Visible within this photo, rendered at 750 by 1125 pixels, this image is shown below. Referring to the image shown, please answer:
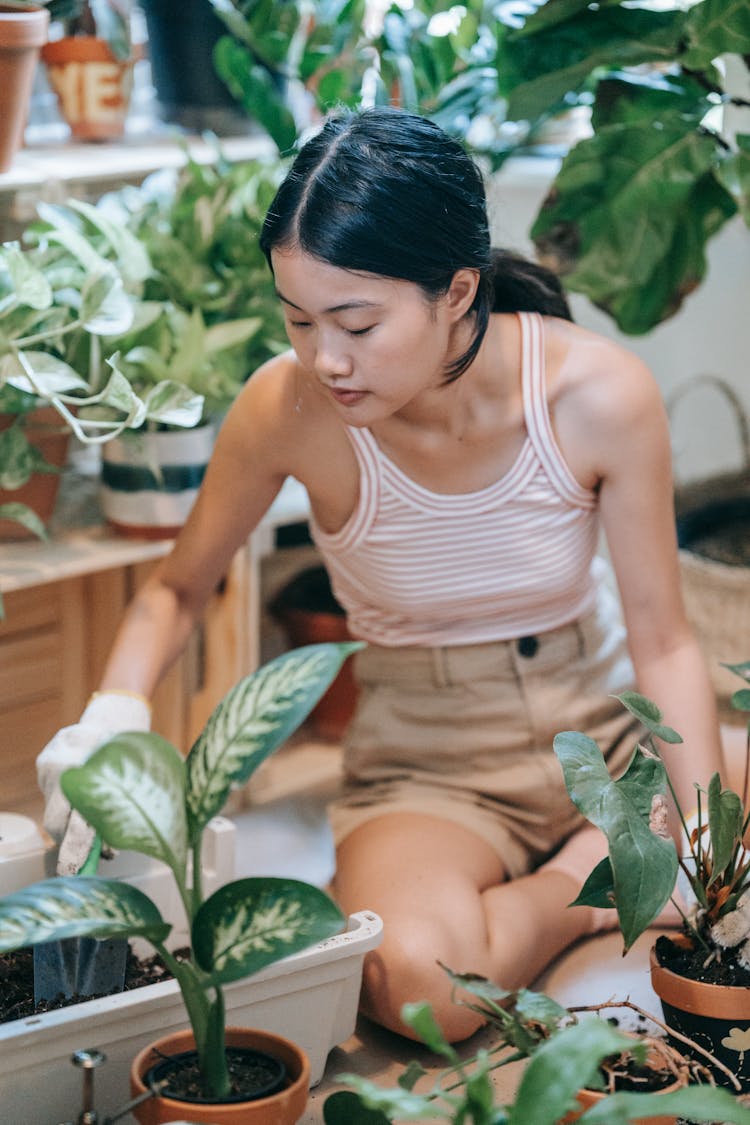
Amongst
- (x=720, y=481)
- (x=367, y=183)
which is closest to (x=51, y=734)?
(x=367, y=183)

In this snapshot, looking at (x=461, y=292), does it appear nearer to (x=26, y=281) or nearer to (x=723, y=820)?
(x=26, y=281)

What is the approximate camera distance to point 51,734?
185 cm

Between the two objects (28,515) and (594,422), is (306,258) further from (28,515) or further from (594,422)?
(28,515)

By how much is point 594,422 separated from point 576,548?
6.1 inches

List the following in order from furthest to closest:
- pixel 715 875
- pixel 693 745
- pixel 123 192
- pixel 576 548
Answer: pixel 123 192 < pixel 576 548 < pixel 693 745 < pixel 715 875

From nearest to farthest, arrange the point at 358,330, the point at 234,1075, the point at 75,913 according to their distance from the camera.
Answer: the point at 75,913 < the point at 234,1075 < the point at 358,330

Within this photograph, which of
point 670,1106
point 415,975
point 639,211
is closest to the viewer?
point 670,1106

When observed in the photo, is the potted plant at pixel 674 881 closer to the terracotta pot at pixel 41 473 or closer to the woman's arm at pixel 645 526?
the woman's arm at pixel 645 526

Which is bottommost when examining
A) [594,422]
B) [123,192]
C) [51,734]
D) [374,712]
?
[51,734]

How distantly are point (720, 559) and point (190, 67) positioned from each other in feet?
3.76

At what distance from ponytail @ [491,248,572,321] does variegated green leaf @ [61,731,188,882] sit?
2.43 ft

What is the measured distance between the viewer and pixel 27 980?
124cm

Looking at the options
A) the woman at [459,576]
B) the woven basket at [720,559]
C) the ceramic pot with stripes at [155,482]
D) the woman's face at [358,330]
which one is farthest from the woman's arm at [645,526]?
the woven basket at [720,559]

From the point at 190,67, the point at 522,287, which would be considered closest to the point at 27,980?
the point at 522,287
